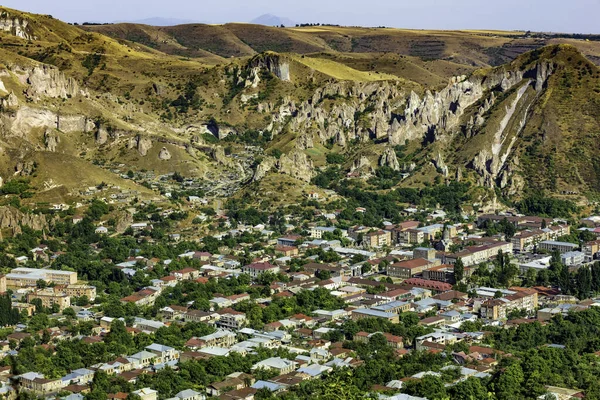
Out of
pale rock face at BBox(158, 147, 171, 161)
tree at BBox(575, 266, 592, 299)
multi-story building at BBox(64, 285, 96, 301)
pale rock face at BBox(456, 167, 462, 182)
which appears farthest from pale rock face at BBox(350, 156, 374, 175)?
multi-story building at BBox(64, 285, 96, 301)

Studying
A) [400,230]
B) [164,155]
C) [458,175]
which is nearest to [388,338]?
[400,230]

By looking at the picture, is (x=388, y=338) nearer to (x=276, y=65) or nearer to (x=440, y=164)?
(x=440, y=164)

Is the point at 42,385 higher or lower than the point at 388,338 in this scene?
lower

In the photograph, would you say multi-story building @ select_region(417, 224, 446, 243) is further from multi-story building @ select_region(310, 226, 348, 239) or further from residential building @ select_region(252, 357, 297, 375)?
residential building @ select_region(252, 357, 297, 375)

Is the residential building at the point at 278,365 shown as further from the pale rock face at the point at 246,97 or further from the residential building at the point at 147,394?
the pale rock face at the point at 246,97

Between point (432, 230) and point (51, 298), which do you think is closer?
point (51, 298)

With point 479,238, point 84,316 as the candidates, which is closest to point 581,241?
point 479,238

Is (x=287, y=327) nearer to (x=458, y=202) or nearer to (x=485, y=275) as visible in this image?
(x=485, y=275)
